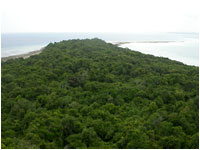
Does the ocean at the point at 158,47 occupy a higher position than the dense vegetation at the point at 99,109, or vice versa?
the ocean at the point at 158,47

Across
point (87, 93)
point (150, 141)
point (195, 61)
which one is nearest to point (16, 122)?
point (87, 93)

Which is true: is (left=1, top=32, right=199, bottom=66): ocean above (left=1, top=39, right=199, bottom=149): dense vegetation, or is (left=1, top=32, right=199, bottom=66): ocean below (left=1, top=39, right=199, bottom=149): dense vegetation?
above

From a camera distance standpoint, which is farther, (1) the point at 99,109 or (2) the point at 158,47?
(2) the point at 158,47

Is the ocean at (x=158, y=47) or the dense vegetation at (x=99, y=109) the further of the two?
the ocean at (x=158, y=47)

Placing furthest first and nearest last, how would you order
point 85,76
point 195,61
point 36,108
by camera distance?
point 195,61, point 85,76, point 36,108

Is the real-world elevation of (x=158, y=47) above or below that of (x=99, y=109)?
above

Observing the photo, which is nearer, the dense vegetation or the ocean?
the dense vegetation

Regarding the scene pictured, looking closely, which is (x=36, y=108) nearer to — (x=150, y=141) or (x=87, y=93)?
(x=87, y=93)

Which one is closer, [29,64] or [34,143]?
[34,143]
